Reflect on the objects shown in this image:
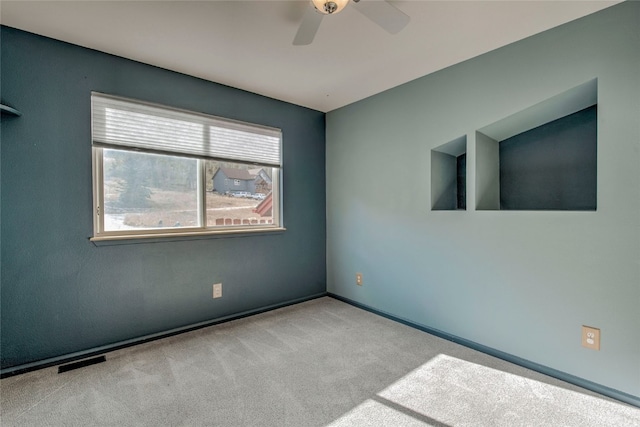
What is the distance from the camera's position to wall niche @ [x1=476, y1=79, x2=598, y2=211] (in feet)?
6.85

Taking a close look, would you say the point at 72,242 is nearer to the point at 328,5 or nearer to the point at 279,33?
the point at 279,33

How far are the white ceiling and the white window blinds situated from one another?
0.39m

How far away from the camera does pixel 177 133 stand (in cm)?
264

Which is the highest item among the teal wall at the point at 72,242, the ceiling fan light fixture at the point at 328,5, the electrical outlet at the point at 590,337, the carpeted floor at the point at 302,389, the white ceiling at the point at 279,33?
the white ceiling at the point at 279,33

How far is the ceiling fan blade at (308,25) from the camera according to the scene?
1616 millimetres

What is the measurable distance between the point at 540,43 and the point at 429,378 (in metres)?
2.38

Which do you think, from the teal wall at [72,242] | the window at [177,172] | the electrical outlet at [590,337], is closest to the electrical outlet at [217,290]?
the teal wall at [72,242]

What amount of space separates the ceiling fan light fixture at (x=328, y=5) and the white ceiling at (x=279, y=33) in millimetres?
238

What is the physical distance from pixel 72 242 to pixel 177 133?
1167 mm

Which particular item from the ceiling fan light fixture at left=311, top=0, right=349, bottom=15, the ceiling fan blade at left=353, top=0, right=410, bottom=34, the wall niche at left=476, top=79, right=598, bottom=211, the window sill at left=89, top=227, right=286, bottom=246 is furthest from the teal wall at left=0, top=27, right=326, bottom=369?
the wall niche at left=476, top=79, right=598, bottom=211

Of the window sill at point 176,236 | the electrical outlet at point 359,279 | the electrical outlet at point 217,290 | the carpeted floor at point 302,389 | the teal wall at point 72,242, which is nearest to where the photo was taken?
the carpeted floor at point 302,389

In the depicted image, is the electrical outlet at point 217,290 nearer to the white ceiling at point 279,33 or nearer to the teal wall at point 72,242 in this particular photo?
the teal wall at point 72,242

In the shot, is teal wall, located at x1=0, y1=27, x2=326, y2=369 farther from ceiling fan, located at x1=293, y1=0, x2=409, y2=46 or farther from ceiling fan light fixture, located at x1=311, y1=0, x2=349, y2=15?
ceiling fan light fixture, located at x1=311, y1=0, x2=349, y2=15

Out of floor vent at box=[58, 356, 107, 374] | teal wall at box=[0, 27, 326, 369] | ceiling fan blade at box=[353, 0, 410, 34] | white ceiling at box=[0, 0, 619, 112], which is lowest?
floor vent at box=[58, 356, 107, 374]
